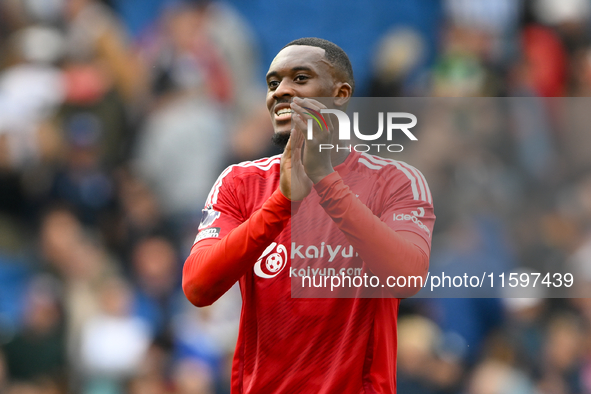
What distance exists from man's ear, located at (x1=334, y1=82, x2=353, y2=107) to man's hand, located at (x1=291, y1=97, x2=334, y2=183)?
34 cm

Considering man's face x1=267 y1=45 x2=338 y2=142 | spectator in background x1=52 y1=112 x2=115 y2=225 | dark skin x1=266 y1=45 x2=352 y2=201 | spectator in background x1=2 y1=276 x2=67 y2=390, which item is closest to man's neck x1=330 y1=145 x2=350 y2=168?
dark skin x1=266 y1=45 x2=352 y2=201

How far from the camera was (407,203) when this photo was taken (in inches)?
109

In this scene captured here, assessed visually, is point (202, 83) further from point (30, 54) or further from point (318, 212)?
point (318, 212)

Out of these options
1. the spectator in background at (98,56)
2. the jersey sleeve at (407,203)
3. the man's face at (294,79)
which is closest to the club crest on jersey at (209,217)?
the man's face at (294,79)

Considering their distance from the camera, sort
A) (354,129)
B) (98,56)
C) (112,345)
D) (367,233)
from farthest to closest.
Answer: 1. (98,56)
2. (112,345)
3. (354,129)
4. (367,233)

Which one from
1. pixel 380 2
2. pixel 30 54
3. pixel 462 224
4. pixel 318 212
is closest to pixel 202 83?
pixel 30 54

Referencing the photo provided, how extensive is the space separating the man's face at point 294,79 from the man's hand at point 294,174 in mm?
171

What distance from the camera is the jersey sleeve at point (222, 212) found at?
278 centimetres

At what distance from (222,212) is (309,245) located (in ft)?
1.10

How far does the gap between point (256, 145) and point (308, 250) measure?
4.12 metres

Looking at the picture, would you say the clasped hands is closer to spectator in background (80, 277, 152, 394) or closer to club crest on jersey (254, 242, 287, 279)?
club crest on jersey (254, 242, 287, 279)

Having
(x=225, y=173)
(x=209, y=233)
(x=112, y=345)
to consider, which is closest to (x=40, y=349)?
(x=112, y=345)

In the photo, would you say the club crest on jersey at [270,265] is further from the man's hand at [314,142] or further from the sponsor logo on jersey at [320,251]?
the man's hand at [314,142]

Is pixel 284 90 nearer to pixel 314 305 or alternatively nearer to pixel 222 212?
pixel 222 212
